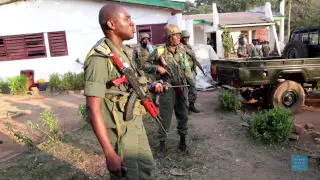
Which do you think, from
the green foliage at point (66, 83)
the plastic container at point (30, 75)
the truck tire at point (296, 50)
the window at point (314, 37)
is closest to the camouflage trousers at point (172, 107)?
the truck tire at point (296, 50)

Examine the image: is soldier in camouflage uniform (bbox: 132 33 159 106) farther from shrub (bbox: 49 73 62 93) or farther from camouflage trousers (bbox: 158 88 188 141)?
shrub (bbox: 49 73 62 93)

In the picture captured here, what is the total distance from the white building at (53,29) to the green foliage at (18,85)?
1254 mm

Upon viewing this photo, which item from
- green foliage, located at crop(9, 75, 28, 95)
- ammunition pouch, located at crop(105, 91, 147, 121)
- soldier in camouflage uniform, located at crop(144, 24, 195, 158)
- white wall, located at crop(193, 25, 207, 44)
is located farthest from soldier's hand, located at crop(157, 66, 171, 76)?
white wall, located at crop(193, 25, 207, 44)

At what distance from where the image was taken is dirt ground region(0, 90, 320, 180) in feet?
10.7

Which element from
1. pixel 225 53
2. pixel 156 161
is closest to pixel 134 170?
pixel 156 161

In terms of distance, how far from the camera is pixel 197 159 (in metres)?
3.64

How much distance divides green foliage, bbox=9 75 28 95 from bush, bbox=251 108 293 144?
331 inches

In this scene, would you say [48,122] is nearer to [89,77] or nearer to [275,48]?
[89,77]

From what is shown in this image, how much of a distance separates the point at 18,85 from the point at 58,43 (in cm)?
236

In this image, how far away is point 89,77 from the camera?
174 centimetres

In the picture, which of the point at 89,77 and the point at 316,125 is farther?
the point at 316,125

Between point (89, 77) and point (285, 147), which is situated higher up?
point (89, 77)

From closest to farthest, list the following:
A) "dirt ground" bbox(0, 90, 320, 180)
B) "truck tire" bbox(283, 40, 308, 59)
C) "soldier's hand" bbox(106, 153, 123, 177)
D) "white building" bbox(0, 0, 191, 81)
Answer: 1. "soldier's hand" bbox(106, 153, 123, 177)
2. "dirt ground" bbox(0, 90, 320, 180)
3. "truck tire" bbox(283, 40, 308, 59)
4. "white building" bbox(0, 0, 191, 81)

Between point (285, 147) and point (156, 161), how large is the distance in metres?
1.87
